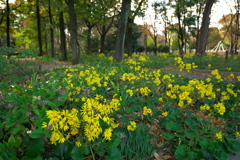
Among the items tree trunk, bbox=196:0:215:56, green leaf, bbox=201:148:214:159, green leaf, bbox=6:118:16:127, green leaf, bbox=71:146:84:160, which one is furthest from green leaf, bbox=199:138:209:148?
tree trunk, bbox=196:0:215:56

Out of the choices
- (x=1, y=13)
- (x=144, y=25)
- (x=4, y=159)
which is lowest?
(x=4, y=159)

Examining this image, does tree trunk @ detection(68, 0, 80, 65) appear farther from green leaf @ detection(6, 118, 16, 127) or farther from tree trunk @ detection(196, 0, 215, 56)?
green leaf @ detection(6, 118, 16, 127)

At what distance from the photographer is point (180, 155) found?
1656mm


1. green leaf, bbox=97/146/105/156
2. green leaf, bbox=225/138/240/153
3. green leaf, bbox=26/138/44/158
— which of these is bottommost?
green leaf, bbox=225/138/240/153

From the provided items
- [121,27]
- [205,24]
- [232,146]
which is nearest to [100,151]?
[232,146]

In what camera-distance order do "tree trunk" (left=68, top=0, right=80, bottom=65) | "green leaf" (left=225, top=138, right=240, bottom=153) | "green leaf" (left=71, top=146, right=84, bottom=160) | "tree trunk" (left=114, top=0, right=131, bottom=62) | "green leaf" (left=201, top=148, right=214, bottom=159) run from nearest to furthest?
"green leaf" (left=71, top=146, right=84, bottom=160), "green leaf" (left=201, top=148, right=214, bottom=159), "green leaf" (left=225, top=138, right=240, bottom=153), "tree trunk" (left=114, top=0, right=131, bottom=62), "tree trunk" (left=68, top=0, right=80, bottom=65)

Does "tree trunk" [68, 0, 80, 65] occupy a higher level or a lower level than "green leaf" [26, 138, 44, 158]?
higher

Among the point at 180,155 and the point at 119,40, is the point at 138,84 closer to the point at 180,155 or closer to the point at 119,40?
the point at 180,155

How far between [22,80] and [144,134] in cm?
385

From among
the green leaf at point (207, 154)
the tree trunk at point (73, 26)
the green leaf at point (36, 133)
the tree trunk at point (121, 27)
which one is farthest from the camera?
the tree trunk at point (73, 26)

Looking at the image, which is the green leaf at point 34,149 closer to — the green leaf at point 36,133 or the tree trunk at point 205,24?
the green leaf at point 36,133

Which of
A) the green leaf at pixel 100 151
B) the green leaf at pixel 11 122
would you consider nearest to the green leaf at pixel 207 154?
the green leaf at pixel 100 151

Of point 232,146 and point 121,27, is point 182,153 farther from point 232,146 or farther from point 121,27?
point 121,27

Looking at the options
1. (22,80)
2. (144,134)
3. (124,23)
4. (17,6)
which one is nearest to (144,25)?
(17,6)
